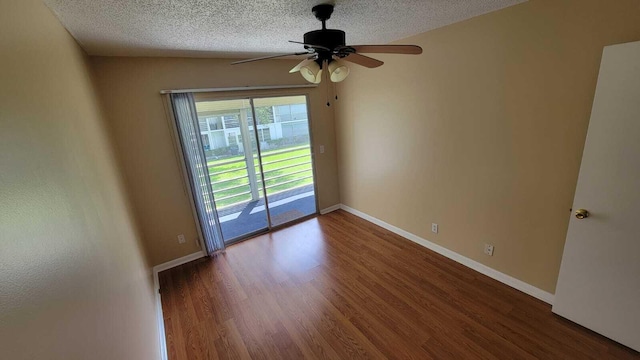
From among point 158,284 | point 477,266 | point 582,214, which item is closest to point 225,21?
point 158,284

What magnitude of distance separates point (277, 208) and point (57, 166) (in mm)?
3511

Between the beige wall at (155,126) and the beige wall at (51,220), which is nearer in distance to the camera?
the beige wall at (51,220)

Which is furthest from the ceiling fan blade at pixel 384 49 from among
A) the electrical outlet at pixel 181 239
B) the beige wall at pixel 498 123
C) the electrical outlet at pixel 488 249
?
the electrical outlet at pixel 181 239

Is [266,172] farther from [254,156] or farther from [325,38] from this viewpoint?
[325,38]

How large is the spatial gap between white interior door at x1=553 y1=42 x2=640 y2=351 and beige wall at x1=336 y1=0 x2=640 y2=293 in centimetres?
12

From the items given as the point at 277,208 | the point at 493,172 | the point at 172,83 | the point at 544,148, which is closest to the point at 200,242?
the point at 277,208

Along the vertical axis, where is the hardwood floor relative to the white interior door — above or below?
below

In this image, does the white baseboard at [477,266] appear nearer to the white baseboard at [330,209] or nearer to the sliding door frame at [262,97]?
the white baseboard at [330,209]

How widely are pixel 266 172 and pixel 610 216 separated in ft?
11.3

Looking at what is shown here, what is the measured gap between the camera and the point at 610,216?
172cm

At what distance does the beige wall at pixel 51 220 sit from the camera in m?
0.53

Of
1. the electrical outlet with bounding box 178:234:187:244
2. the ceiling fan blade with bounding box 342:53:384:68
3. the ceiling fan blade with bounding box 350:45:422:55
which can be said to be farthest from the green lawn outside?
the ceiling fan blade with bounding box 350:45:422:55

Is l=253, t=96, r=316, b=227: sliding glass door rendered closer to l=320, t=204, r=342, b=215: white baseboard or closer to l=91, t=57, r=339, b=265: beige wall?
l=320, t=204, r=342, b=215: white baseboard

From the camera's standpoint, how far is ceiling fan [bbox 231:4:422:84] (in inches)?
60.7
